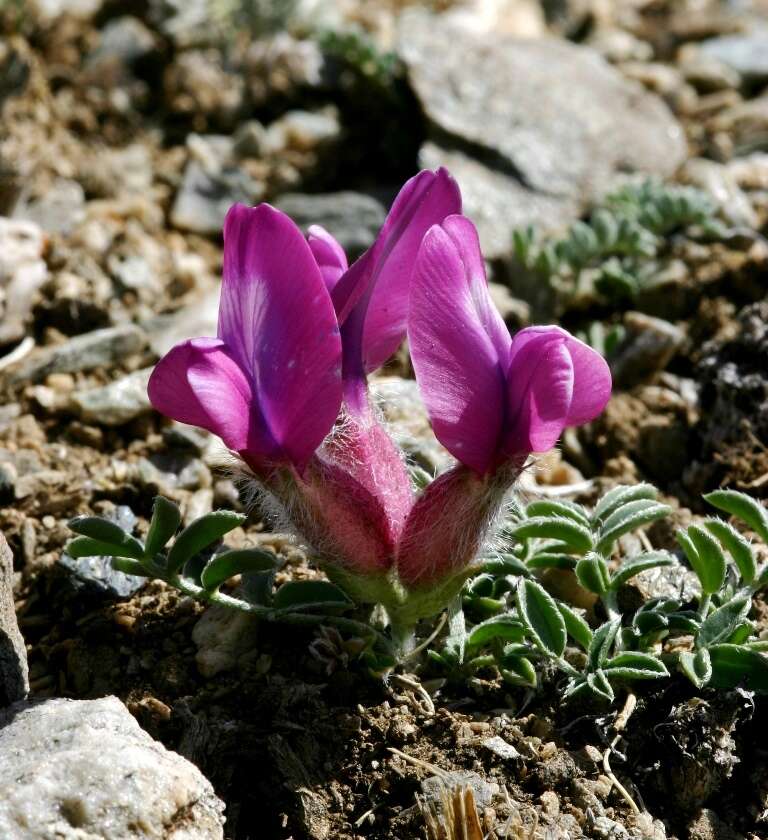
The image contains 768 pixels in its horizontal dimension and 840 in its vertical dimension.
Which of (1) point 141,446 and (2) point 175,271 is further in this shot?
(2) point 175,271

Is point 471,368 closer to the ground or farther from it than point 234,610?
farther from it

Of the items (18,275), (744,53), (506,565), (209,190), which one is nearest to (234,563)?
(506,565)

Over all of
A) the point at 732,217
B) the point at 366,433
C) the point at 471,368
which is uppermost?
the point at 471,368

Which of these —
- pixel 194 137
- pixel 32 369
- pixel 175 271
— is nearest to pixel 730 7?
pixel 194 137

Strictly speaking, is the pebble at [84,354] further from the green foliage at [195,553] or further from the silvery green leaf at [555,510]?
the silvery green leaf at [555,510]

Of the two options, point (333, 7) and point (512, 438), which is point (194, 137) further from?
point (512, 438)

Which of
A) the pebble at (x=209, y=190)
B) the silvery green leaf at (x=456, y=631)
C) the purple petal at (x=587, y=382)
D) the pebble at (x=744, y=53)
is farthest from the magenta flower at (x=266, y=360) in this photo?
the pebble at (x=744, y=53)

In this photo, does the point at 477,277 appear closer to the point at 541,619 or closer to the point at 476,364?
the point at 476,364
